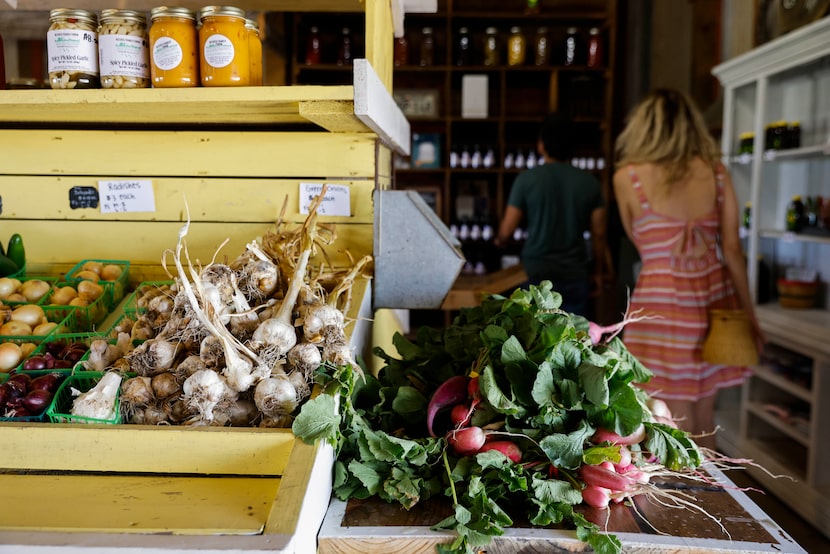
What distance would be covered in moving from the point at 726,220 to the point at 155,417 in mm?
2214

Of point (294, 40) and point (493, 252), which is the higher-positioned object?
point (294, 40)

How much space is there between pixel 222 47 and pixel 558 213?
232 centimetres

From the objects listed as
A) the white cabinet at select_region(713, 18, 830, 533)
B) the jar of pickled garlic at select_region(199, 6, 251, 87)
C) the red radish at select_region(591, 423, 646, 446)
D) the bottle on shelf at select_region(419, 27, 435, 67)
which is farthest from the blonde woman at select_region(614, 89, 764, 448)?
the bottle on shelf at select_region(419, 27, 435, 67)

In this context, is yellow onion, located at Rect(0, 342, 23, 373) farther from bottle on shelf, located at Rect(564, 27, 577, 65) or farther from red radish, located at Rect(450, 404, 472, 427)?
bottle on shelf, located at Rect(564, 27, 577, 65)

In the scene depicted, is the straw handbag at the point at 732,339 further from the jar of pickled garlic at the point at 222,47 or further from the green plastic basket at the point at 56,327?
the green plastic basket at the point at 56,327

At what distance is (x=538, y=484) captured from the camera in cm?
105

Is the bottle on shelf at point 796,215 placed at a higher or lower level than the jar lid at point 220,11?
lower

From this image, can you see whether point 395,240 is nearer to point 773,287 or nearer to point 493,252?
point 773,287

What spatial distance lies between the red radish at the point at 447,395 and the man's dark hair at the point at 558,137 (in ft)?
7.46

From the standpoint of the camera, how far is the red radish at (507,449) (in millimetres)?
1143

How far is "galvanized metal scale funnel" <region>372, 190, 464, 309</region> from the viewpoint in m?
1.62

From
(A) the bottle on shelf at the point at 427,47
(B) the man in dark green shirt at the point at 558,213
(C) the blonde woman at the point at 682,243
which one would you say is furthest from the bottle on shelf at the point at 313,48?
(C) the blonde woman at the point at 682,243

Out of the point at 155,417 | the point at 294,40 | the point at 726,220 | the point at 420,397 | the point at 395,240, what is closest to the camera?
the point at 155,417

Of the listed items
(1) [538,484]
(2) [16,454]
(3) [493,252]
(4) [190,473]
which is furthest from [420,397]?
(3) [493,252]
